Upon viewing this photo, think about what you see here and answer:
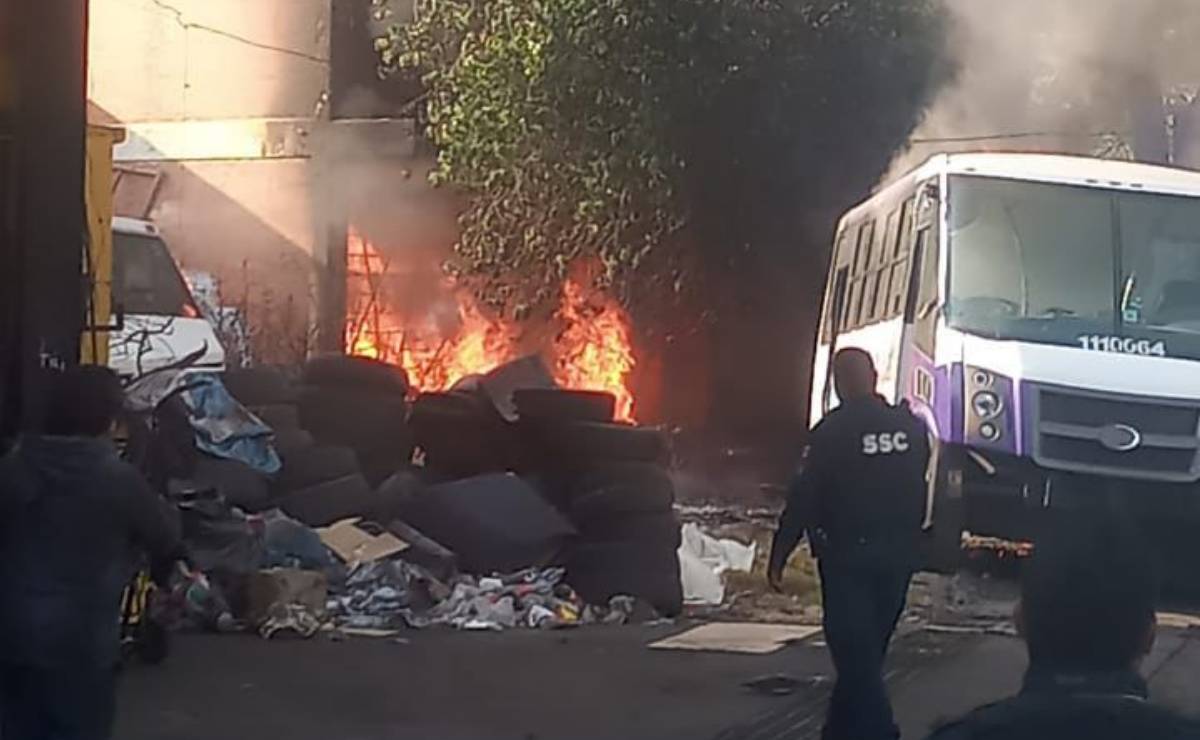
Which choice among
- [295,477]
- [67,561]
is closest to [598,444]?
[295,477]

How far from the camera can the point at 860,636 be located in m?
7.75

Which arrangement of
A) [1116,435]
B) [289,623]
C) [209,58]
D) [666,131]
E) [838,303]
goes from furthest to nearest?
[209,58]
[666,131]
[838,303]
[1116,435]
[289,623]

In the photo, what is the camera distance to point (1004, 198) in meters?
14.3

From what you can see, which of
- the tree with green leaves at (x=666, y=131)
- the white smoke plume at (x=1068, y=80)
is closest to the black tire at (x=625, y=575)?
the tree with green leaves at (x=666, y=131)

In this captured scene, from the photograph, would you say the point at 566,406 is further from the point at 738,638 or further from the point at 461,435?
the point at 738,638

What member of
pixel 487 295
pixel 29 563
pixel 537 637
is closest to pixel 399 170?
pixel 487 295

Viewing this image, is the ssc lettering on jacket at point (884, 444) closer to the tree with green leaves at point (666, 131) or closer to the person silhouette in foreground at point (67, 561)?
the person silhouette in foreground at point (67, 561)

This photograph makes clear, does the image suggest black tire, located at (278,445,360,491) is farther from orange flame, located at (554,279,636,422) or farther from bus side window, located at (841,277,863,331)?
orange flame, located at (554,279,636,422)

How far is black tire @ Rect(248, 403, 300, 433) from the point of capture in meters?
14.2

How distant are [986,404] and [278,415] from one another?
193 inches

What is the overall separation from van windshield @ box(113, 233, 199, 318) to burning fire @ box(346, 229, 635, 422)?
996cm

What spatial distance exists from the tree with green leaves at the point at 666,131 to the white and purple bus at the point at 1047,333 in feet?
29.5

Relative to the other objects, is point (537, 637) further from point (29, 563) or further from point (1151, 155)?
point (1151, 155)

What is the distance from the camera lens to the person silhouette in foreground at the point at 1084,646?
270 centimetres
